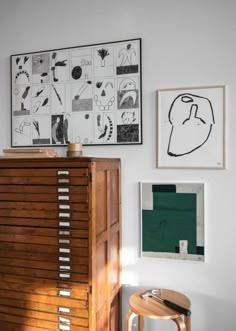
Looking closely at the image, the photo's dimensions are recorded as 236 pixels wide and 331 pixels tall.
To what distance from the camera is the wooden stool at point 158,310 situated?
1.74 m

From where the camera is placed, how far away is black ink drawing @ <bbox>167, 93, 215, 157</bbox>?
2.08m

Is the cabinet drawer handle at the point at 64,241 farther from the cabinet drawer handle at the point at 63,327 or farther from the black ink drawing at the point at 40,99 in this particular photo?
the black ink drawing at the point at 40,99

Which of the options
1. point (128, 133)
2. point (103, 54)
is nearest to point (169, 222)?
point (128, 133)

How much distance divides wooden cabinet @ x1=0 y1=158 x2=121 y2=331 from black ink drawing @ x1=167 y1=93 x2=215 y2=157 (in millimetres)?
522

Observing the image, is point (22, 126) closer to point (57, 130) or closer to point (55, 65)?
point (57, 130)

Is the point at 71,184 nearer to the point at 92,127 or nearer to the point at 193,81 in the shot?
the point at 92,127

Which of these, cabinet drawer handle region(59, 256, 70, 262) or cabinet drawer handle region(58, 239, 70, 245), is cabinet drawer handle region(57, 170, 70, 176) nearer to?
cabinet drawer handle region(58, 239, 70, 245)

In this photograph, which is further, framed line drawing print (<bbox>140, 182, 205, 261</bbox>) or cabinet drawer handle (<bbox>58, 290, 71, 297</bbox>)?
framed line drawing print (<bbox>140, 182, 205, 261</bbox>)

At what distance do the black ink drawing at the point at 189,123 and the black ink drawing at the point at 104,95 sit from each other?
0.45m

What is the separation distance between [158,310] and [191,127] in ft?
3.90

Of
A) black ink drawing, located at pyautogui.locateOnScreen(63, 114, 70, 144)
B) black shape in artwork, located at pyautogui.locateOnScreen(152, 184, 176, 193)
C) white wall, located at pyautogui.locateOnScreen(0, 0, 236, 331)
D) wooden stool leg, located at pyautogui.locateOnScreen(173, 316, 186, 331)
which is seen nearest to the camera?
wooden stool leg, located at pyautogui.locateOnScreen(173, 316, 186, 331)

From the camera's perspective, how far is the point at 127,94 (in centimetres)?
224

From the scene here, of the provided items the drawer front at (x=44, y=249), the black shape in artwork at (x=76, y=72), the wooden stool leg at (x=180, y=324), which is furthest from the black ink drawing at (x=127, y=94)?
the wooden stool leg at (x=180, y=324)

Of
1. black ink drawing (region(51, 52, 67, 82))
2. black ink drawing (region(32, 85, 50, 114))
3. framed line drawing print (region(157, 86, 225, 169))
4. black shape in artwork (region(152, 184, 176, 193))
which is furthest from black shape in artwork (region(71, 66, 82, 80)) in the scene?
black shape in artwork (region(152, 184, 176, 193))
